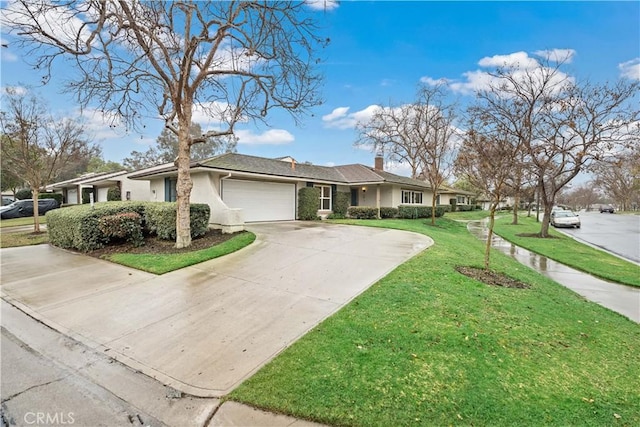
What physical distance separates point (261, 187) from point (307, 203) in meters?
3.25

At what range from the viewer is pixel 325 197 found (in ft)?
66.3

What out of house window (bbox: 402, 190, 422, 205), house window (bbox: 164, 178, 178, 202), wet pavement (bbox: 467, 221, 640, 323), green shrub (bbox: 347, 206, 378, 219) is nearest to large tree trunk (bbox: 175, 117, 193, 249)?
house window (bbox: 164, 178, 178, 202)

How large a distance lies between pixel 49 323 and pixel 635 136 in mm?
22190

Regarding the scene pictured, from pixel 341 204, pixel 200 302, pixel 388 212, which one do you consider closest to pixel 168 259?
pixel 200 302

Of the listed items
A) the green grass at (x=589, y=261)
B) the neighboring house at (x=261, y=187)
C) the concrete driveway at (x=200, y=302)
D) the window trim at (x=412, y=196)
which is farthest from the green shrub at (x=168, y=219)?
the window trim at (x=412, y=196)

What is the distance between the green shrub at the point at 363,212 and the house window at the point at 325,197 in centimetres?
169

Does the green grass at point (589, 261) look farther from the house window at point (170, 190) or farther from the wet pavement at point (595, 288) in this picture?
the house window at point (170, 190)

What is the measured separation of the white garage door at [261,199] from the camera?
14273 millimetres

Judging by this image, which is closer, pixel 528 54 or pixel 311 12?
pixel 311 12

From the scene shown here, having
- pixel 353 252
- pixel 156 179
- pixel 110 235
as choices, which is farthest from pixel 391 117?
pixel 110 235

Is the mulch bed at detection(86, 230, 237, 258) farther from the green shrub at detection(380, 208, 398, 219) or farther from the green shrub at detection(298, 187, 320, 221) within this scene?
the green shrub at detection(380, 208, 398, 219)

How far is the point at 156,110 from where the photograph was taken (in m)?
10.3

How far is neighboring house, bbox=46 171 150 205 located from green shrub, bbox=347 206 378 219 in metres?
14.5

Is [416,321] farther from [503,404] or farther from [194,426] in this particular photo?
[194,426]
